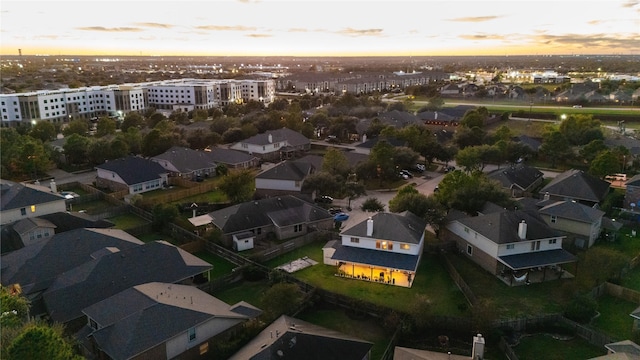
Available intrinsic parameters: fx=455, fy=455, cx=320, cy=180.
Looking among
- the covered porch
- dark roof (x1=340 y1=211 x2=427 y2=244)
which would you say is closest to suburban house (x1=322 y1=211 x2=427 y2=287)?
dark roof (x1=340 y1=211 x2=427 y2=244)

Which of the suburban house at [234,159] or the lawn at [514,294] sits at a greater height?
the suburban house at [234,159]

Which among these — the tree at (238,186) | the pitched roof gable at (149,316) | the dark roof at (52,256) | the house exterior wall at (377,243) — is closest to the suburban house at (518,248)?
the house exterior wall at (377,243)

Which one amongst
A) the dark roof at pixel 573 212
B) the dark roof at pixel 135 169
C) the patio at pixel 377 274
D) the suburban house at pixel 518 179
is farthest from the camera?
the dark roof at pixel 135 169

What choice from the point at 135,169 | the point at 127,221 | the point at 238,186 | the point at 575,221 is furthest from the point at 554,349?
the point at 135,169

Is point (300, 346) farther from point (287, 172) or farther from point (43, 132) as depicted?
point (43, 132)

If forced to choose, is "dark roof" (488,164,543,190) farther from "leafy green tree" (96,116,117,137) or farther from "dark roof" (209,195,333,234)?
"leafy green tree" (96,116,117,137)

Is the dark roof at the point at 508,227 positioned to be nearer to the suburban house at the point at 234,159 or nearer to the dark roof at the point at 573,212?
the dark roof at the point at 573,212

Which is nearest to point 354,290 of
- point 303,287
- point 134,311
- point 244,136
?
point 303,287
